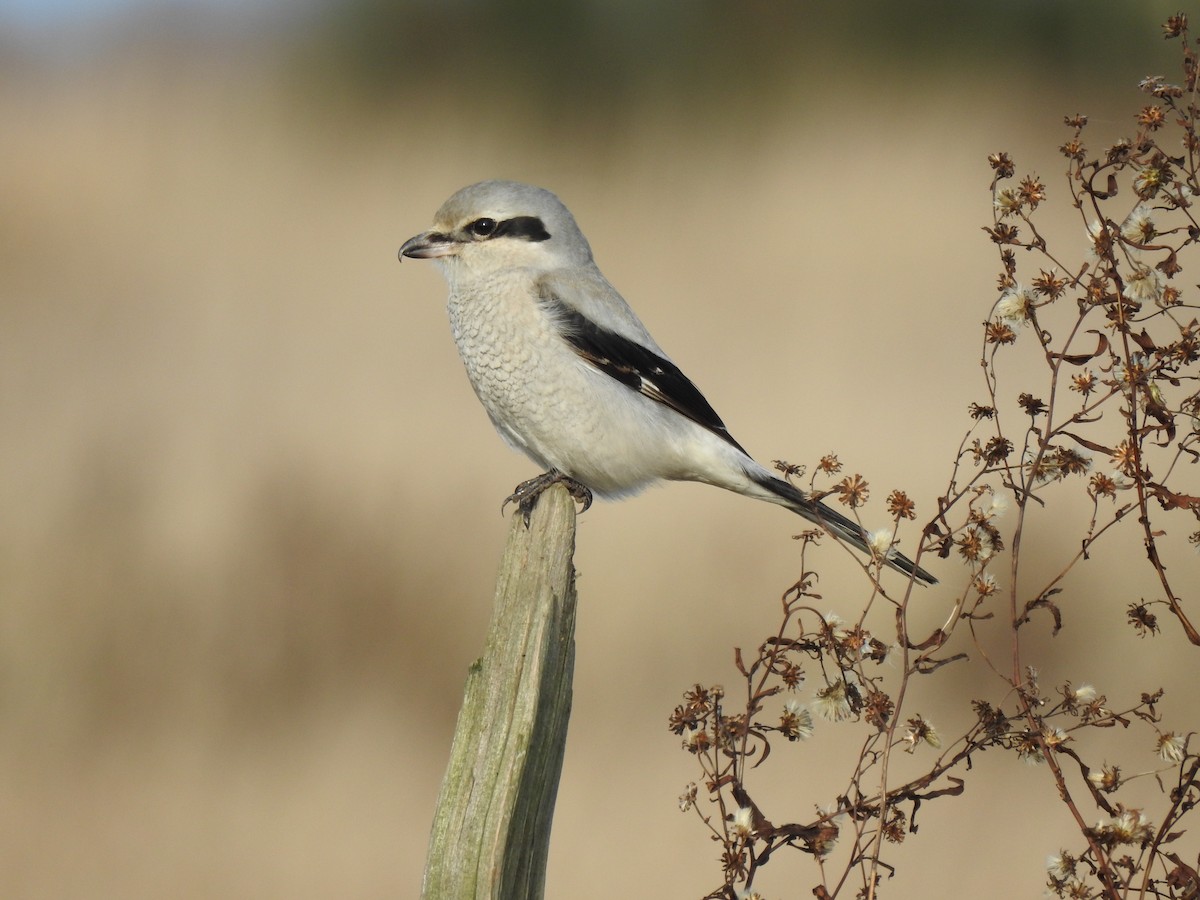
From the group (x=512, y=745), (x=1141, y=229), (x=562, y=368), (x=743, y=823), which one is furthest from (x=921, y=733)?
(x=562, y=368)

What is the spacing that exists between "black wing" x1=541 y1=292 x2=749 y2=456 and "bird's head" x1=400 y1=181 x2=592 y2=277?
0.17m

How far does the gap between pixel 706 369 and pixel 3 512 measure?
2823 mm

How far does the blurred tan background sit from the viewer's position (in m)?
3.57

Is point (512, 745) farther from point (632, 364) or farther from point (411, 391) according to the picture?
point (411, 391)

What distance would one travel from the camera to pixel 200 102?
288 inches

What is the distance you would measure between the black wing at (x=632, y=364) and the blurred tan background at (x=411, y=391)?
19.9 inches

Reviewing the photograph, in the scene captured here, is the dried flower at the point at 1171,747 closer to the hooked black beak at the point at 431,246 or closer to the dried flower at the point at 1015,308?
the dried flower at the point at 1015,308

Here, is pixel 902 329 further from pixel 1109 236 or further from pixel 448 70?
pixel 1109 236

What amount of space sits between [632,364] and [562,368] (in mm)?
172

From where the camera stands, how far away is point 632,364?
9.10 ft

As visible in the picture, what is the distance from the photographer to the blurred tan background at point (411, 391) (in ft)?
11.7

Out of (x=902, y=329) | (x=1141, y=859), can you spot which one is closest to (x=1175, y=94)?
(x=1141, y=859)

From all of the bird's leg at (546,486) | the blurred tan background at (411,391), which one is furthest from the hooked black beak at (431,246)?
the blurred tan background at (411,391)

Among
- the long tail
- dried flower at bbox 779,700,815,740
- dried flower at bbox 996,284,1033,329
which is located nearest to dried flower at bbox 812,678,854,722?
dried flower at bbox 779,700,815,740
